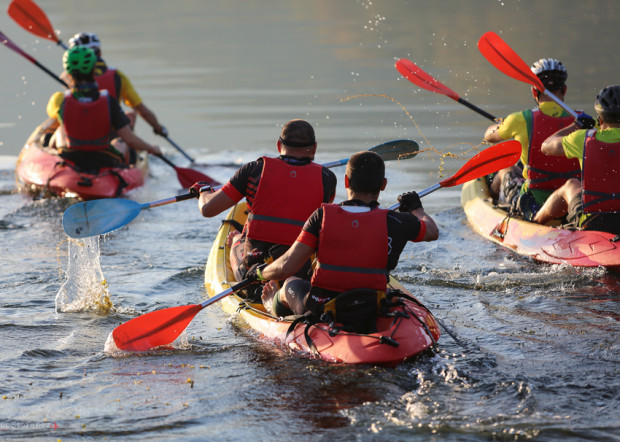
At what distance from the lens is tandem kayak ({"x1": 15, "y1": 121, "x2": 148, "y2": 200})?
9492 mm

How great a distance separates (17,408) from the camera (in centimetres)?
450

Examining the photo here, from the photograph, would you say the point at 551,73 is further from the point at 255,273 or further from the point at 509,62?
the point at 255,273

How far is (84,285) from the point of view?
6.47m

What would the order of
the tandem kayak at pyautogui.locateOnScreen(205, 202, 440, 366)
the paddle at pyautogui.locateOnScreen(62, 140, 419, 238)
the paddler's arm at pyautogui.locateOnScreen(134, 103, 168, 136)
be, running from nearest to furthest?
the tandem kayak at pyautogui.locateOnScreen(205, 202, 440, 366) → the paddle at pyautogui.locateOnScreen(62, 140, 419, 238) → the paddler's arm at pyautogui.locateOnScreen(134, 103, 168, 136)

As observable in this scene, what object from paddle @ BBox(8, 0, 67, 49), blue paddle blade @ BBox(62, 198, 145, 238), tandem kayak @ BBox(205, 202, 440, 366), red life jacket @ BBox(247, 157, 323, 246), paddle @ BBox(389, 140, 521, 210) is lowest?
tandem kayak @ BBox(205, 202, 440, 366)

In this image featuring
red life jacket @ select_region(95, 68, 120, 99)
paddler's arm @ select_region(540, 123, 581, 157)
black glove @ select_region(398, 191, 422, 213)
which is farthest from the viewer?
red life jacket @ select_region(95, 68, 120, 99)

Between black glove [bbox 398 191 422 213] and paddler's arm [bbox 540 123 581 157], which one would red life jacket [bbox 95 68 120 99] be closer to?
paddler's arm [bbox 540 123 581 157]

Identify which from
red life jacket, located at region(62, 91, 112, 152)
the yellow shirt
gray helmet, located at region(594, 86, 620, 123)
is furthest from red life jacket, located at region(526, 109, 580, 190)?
red life jacket, located at region(62, 91, 112, 152)

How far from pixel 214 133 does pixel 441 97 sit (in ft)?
14.2

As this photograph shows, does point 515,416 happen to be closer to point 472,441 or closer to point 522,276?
point 472,441

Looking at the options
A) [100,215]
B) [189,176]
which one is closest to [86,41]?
[189,176]

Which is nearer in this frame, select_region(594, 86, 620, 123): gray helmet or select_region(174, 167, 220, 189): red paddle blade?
select_region(594, 86, 620, 123): gray helmet

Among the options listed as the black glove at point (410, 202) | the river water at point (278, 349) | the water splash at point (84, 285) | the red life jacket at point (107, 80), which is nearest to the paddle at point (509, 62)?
the river water at point (278, 349)

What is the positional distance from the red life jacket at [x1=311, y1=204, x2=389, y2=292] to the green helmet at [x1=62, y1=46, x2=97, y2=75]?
5.14 meters
